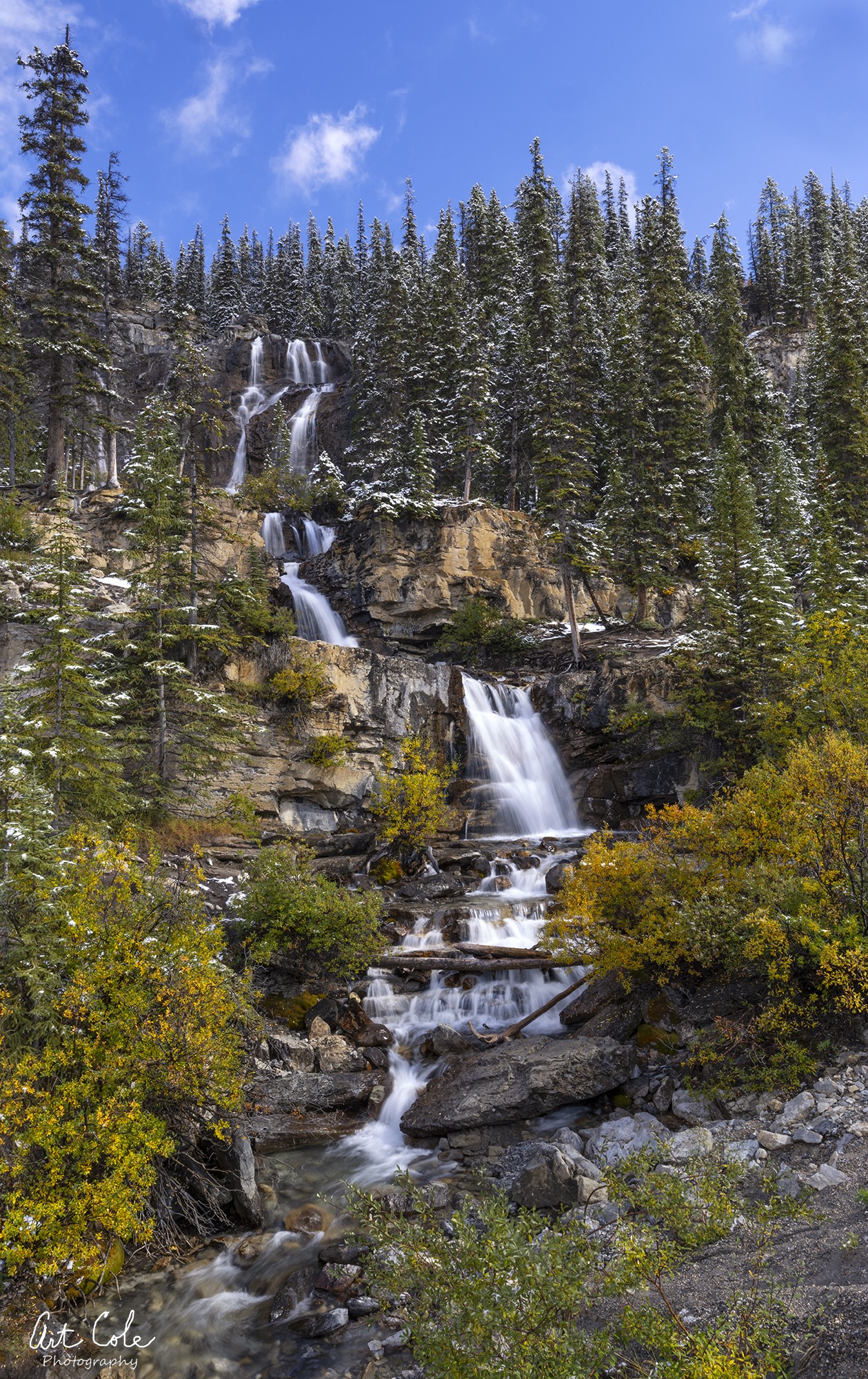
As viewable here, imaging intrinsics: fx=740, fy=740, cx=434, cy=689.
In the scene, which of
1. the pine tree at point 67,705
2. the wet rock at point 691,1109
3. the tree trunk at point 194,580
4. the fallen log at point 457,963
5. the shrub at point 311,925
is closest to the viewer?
the wet rock at point 691,1109

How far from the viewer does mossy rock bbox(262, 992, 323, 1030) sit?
1559 centimetres

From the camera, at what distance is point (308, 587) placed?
133 feet

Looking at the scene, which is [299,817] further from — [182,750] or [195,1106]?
[195,1106]

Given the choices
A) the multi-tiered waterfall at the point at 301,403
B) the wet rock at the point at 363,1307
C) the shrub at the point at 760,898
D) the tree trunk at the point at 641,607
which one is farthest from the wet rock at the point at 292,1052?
the multi-tiered waterfall at the point at 301,403

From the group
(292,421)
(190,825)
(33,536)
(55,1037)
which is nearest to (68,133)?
(33,536)

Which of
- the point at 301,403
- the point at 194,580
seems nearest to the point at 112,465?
the point at 194,580

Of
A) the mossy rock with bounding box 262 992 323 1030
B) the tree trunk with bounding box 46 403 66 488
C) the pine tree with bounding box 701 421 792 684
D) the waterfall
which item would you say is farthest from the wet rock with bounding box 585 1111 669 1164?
the tree trunk with bounding box 46 403 66 488

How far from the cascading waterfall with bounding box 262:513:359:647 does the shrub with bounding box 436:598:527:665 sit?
5.58 meters

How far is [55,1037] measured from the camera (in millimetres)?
9000

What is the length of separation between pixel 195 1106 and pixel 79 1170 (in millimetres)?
2118

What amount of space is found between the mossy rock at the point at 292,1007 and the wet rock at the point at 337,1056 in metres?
0.89

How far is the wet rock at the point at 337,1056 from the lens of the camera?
14344 millimetres

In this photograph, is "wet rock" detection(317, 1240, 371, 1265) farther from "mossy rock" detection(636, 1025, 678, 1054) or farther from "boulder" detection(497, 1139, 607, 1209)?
"mossy rock" detection(636, 1025, 678, 1054)

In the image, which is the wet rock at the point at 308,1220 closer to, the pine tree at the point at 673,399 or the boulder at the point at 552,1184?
the boulder at the point at 552,1184
